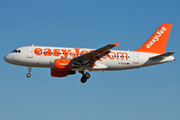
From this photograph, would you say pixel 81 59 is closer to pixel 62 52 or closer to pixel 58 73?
pixel 62 52

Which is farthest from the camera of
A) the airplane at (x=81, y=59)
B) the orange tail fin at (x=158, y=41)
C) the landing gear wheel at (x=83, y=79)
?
the orange tail fin at (x=158, y=41)

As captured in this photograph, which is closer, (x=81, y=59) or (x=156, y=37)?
(x=81, y=59)

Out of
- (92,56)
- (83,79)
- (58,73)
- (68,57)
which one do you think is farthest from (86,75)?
(58,73)

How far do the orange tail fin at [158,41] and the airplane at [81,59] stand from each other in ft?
2.65

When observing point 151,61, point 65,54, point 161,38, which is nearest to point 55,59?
point 65,54

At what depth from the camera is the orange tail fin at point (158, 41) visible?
47.8m

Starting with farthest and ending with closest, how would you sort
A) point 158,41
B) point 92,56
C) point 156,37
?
point 156,37 < point 158,41 < point 92,56

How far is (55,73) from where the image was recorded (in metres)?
46.3

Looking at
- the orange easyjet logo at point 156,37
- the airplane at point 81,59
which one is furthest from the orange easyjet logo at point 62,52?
the orange easyjet logo at point 156,37

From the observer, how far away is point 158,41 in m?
48.4

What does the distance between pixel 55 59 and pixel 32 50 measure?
3323 millimetres

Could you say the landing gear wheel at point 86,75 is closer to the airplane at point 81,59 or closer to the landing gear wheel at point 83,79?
the airplane at point 81,59

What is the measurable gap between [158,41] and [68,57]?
14177mm

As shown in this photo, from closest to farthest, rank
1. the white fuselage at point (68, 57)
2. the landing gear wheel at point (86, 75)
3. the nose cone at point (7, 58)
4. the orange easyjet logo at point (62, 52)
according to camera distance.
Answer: the white fuselage at point (68, 57) → the orange easyjet logo at point (62, 52) → the nose cone at point (7, 58) → the landing gear wheel at point (86, 75)
